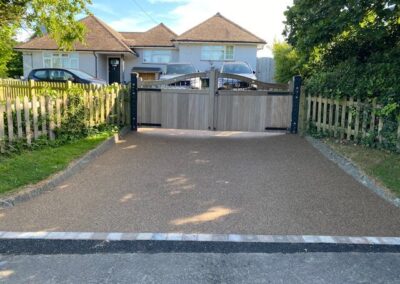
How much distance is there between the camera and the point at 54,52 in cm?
2775

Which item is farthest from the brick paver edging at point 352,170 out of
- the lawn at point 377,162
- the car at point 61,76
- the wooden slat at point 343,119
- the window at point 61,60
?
the window at point 61,60

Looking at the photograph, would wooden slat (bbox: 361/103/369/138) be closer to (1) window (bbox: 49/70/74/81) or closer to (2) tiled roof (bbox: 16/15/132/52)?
(1) window (bbox: 49/70/74/81)

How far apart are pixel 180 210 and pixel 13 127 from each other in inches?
160

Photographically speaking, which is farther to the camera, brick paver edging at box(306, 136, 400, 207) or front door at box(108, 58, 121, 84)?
front door at box(108, 58, 121, 84)

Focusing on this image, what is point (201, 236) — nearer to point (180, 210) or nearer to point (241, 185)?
point (180, 210)

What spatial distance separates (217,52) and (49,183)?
75.6 ft

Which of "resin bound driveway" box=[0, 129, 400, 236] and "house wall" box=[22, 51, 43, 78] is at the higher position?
"house wall" box=[22, 51, 43, 78]

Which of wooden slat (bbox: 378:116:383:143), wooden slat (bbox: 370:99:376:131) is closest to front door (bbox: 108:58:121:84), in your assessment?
wooden slat (bbox: 370:99:376:131)

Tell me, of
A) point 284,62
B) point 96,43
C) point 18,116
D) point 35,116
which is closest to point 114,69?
point 96,43

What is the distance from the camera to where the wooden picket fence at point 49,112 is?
6930 mm

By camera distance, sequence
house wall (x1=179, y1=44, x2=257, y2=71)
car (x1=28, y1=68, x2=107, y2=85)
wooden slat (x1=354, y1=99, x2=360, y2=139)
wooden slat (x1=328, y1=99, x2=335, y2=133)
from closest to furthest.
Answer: wooden slat (x1=354, y1=99, x2=360, y2=139)
wooden slat (x1=328, y1=99, x2=335, y2=133)
car (x1=28, y1=68, x2=107, y2=85)
house wall (x1=179, y1=44, x2=257, y2=71)

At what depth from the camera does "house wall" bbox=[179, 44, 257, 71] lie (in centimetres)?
2702

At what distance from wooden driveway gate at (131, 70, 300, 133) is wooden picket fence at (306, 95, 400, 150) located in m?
0.56

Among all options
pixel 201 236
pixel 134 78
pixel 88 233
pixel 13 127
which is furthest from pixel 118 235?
pixel 134 78
